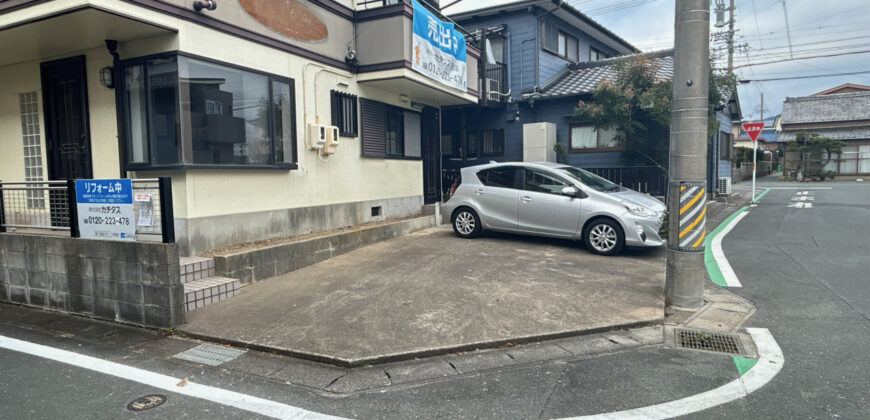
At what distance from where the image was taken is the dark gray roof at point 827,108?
33844 mm

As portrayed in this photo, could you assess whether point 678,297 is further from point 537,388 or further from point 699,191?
point 537,388

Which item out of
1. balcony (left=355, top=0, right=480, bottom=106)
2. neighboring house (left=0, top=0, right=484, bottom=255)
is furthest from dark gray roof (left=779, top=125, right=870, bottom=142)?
balcony (left=355, top=0, right=480, bottom=106)

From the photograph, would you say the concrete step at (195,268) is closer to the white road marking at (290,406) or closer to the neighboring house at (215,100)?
the neighboring house at (215,100)

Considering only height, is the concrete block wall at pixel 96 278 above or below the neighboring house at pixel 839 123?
below

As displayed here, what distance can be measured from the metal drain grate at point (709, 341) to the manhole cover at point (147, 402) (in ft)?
14.2

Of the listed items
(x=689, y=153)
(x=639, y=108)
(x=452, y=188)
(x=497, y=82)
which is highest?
(x=497, y=82)

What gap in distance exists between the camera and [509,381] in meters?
3.77

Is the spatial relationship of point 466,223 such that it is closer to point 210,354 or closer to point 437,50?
point 437,50

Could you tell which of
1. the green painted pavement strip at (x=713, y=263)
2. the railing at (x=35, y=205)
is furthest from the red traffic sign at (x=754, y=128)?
the railing at (x=35, y=205)

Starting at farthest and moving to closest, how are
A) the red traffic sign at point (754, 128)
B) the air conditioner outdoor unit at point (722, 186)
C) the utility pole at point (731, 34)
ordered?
the utility pole at point (731, 34)
the air conditioner outdoor unit at point (722, 186)
the red traffic sign at point (754, 128)

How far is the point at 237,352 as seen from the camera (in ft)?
14.7

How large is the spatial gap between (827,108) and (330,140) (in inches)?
1616

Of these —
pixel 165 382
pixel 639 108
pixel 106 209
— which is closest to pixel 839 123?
pixel 639 108

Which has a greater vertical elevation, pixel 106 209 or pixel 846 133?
pixel 846 133
